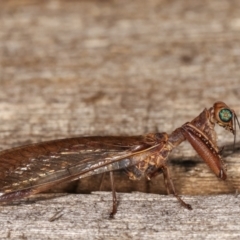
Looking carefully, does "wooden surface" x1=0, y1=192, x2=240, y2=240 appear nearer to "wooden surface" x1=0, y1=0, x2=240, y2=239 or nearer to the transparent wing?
"wooden surface" x1=0, y1=0, x2=240, y2=239

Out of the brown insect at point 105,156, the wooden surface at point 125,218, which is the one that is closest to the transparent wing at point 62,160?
the brown insect at point 105,156

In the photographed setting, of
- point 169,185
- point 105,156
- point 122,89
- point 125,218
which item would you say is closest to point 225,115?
point 169,185

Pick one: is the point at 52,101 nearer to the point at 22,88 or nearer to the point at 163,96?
the point at 22,88

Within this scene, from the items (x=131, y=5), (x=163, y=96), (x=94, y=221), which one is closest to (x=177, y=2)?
(x=131, y=5)

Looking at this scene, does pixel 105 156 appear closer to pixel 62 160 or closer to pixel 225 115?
pixel 62 160

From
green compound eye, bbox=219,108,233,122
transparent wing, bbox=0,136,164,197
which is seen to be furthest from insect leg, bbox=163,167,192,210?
green compound eye, bbox=219,108,233,122

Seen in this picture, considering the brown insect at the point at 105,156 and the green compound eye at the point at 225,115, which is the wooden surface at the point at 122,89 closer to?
the brown insect at the point at 105,156

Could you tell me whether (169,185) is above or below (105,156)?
below
